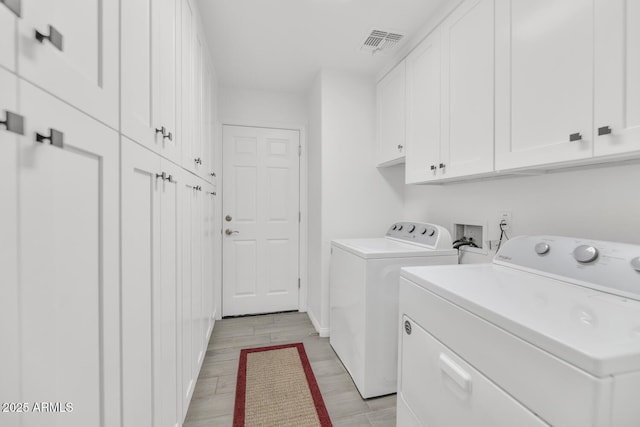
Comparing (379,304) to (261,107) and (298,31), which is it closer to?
(298,31)

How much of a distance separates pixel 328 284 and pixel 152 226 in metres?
1.75

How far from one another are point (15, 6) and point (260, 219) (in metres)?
2.59

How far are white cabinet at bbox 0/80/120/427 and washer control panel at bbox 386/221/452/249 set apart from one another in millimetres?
1659

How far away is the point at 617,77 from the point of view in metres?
0.84

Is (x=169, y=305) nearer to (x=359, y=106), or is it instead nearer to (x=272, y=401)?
(x=272, y=401)

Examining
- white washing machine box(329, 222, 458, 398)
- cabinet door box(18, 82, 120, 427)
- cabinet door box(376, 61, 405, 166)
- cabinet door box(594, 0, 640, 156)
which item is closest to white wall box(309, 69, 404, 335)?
cabinet door box(376, 61, 405, 166)

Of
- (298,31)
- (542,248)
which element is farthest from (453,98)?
(298,31)

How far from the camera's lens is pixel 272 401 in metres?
1.63

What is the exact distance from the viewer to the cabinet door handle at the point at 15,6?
1.24ft

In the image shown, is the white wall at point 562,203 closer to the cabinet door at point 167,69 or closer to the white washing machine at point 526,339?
the white washing machine at point 526,339

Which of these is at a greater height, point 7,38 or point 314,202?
point 7,38

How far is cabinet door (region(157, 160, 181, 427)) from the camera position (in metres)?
1.06

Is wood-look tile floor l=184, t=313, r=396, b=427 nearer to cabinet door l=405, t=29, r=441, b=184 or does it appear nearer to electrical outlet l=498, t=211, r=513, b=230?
electrical outlet l=498, t=211, r=513, b=230

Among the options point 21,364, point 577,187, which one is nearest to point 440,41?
point 577,187
